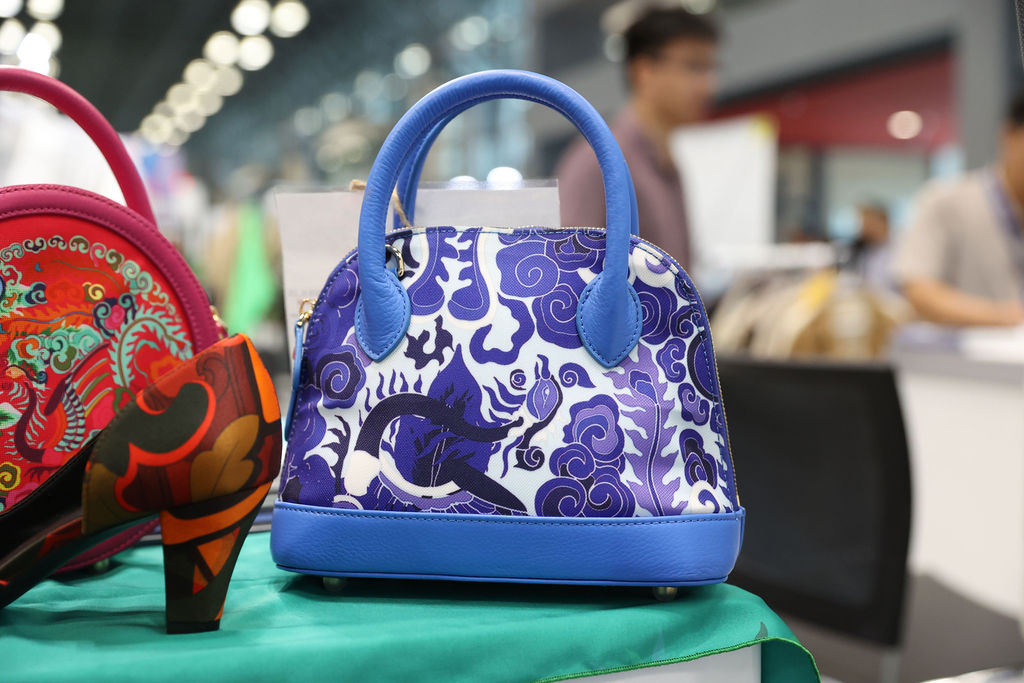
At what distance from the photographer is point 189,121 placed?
7.64m

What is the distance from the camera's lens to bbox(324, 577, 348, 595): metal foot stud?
0.53m

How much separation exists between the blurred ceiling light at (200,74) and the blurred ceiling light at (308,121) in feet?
4.88

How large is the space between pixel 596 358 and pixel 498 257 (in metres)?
0.09

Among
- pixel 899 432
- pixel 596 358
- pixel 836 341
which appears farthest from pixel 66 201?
pixel 836 341

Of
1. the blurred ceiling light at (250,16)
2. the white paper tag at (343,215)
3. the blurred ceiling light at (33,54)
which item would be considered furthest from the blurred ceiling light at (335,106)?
the white paper tag at (343,215)

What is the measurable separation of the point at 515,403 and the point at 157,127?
7.22 meters

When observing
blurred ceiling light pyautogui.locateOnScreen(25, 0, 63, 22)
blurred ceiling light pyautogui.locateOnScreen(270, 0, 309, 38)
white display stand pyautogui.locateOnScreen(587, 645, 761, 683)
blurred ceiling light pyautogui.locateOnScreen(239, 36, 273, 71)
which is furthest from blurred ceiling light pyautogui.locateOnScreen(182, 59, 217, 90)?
white display stand pyautogui.locateOnScreen(587, 645, 761, 683)

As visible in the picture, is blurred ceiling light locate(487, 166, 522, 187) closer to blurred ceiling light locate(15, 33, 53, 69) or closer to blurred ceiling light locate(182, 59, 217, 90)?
blurred ceiling light locate(15, 33, 53, 69)

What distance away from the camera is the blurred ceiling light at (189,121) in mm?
7416

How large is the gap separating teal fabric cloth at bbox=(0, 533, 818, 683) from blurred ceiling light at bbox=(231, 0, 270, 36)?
594 centimetres

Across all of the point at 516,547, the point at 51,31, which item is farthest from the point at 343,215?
the point at 51,31

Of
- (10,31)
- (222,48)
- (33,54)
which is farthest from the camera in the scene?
(222,48)

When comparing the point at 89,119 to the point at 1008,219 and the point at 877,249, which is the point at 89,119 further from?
the point at 877,249

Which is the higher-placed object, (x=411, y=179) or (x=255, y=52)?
(x=255, y=52)
